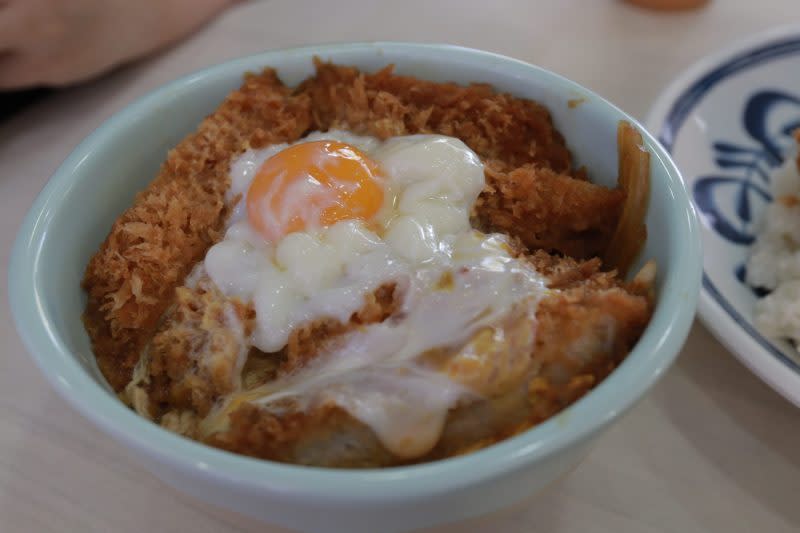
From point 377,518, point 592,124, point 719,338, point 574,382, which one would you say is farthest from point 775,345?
point 377,518

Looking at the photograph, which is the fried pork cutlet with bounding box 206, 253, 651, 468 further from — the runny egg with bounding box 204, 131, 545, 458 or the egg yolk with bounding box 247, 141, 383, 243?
the egg yolk with bounding box 247, 141, 383, 243

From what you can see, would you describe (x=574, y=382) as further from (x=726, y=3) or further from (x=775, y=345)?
(x=726, y=3)

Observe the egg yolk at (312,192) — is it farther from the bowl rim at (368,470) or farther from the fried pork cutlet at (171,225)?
the bowl rim at (368,470)

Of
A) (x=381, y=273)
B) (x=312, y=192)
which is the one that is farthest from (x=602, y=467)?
(x=312, y=192)

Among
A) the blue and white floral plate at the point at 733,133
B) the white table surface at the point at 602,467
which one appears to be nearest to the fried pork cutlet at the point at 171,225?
the white table surface at the point at 602,467

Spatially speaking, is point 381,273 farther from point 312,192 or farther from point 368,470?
point 368,470
